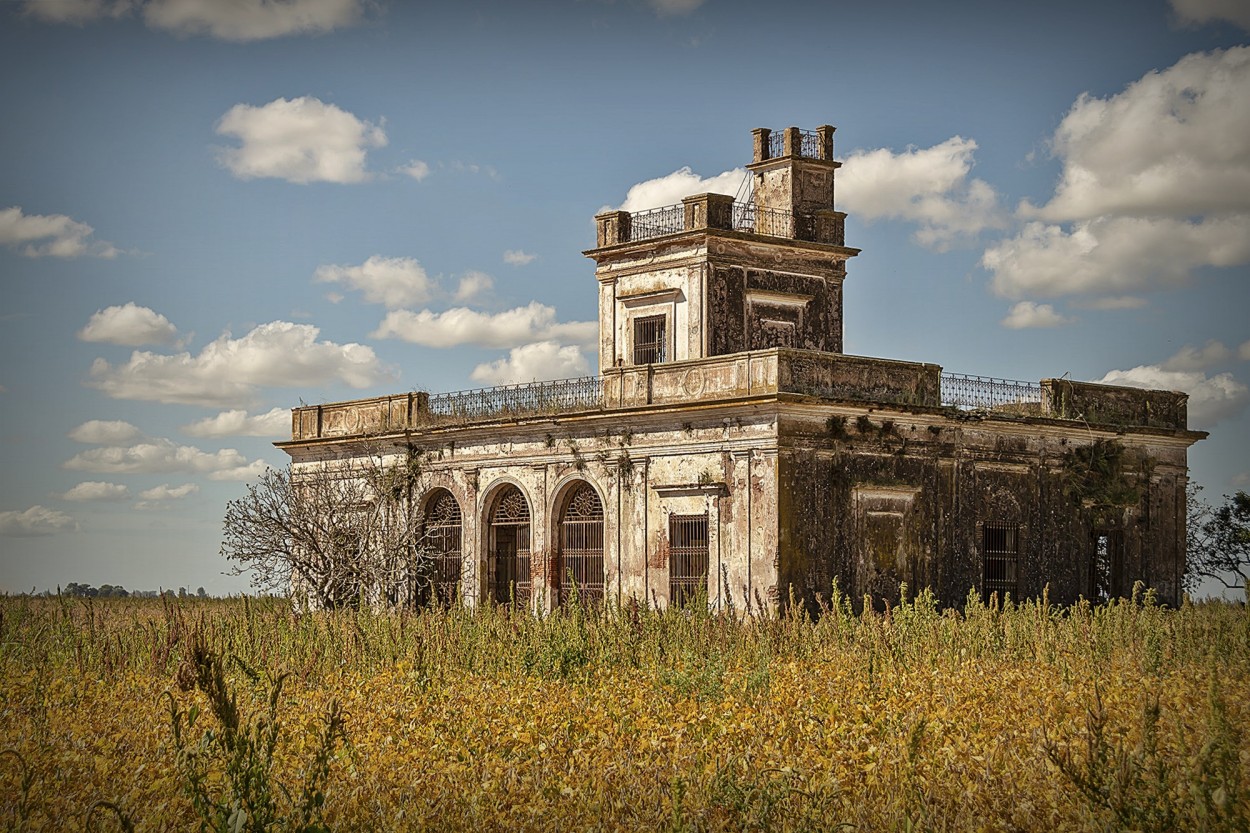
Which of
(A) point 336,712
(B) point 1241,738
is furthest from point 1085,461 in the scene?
(A) point 336,712

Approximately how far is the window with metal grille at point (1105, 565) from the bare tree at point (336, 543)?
13.6m

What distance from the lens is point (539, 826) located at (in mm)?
8156

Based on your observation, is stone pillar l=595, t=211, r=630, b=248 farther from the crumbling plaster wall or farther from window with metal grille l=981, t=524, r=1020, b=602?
window with metal grille l=981, t=524, r=1020, b=602

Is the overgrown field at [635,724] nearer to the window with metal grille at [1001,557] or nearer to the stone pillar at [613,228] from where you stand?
the window with metal grille at [1001,557]

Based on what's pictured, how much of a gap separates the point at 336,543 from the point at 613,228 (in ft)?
29.4

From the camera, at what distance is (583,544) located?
25.5 m

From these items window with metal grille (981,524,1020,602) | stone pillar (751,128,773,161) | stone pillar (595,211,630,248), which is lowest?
window with metal grille (981,524,1020,602)

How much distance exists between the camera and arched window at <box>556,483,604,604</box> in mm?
25188

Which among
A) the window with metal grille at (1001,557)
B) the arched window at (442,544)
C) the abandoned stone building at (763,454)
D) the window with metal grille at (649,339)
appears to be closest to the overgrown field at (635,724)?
the abandoned stone building at (763,454)

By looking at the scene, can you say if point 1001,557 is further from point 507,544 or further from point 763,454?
point 507,544

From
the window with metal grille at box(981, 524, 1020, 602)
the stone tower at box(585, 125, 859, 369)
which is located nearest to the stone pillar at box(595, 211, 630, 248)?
the stone tower at box(585, 125, 859, 369)

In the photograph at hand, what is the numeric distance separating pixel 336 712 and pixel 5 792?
3223 mm

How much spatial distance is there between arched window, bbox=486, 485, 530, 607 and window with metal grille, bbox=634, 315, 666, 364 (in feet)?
13.4

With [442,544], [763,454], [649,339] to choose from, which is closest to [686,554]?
[763,454]
